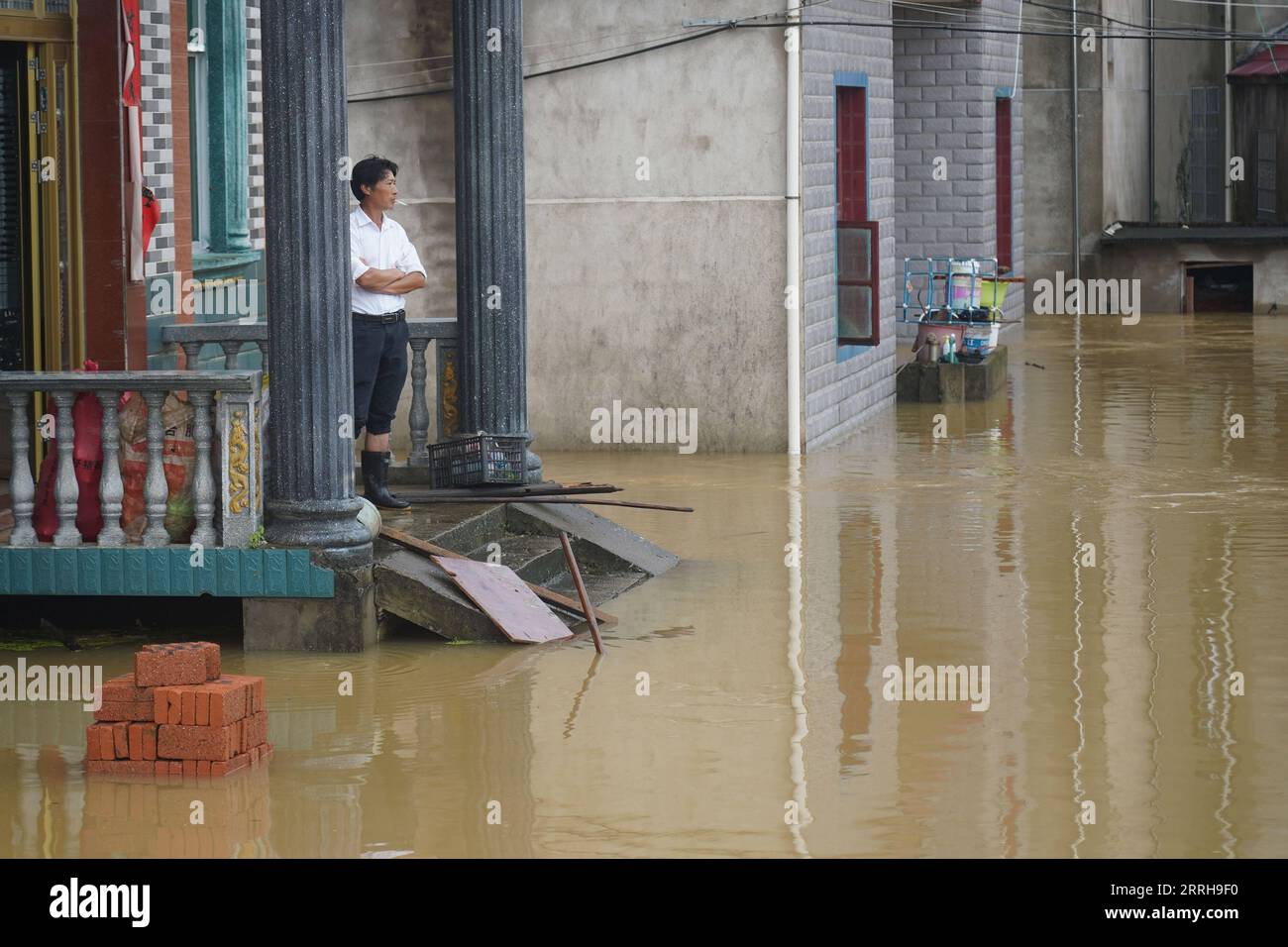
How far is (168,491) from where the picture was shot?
396 inches

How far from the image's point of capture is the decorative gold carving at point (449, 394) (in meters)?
12.9

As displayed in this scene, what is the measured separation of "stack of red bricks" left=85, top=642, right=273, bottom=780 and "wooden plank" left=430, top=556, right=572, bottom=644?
7.23 feet

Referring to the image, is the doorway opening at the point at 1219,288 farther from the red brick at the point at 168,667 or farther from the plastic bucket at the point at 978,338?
the red brick at the point at 168,667

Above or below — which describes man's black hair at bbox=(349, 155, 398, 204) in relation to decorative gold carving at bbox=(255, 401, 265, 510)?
above

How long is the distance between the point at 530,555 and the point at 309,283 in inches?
86.5

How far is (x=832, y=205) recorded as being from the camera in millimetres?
17406

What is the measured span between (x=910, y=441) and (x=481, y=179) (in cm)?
613

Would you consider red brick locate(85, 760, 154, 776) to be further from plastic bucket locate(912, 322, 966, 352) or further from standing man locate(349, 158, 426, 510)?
plastic bucket locate(912, 322, 966, 352)

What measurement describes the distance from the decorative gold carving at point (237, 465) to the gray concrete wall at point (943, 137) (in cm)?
1532

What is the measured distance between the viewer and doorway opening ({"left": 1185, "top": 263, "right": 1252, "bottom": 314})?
102ft

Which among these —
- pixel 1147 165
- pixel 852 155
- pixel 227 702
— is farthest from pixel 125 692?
pixel 1147 165

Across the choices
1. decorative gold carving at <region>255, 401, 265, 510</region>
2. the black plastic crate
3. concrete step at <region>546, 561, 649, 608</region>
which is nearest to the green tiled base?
decorative gold carving at <region>255, 401, 265, 510</region>
